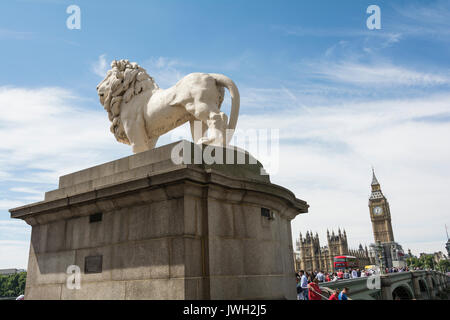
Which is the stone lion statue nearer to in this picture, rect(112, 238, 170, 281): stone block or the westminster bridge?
rect(112, 238, 170, 281): stone block

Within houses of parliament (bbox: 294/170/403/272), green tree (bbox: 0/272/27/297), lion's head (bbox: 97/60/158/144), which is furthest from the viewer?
houses of parliament (bbox: 294/170/403/272)

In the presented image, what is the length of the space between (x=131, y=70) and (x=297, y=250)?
5279 inches

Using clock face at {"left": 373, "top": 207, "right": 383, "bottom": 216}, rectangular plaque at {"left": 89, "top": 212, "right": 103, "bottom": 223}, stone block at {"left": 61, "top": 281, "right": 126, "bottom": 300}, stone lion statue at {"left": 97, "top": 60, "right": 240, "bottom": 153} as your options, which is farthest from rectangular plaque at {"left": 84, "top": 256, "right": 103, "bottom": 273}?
clock face at {"left": 373, "top": 207, "right": 383, "bottom": 216}

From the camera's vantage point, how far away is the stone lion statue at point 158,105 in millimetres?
6961

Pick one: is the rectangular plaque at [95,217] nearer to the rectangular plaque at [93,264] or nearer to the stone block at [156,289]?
the rectangular plaque at [93,264]

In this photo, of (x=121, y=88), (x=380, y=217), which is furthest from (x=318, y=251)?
(x=121, y=88)

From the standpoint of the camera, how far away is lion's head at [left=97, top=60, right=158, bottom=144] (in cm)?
812

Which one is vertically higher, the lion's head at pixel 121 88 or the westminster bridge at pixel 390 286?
the lion's head at pixel 121 88

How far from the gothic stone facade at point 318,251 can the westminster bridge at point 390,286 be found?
6086cm

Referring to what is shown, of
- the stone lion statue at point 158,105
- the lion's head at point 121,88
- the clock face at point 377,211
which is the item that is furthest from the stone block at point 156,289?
the clock face at point 377,211

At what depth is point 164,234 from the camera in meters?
5.47

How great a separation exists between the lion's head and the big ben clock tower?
566 ft

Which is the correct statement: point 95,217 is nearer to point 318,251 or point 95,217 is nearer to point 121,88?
point 121,88
